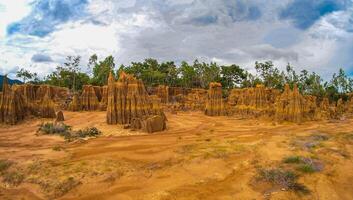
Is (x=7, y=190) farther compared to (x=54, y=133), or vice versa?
(x=54, y=133)

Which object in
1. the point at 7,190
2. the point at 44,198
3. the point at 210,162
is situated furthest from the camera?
the point at 210,162

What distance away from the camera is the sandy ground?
11116 millimetres

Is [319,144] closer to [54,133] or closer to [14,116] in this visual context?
[54,133]

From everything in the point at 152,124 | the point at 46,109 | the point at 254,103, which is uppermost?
the point at 254,103

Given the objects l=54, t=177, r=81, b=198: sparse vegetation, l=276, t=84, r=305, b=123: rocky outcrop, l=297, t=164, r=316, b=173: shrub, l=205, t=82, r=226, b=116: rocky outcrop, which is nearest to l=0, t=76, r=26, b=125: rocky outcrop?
l=54, t=177, r=81, b=198: sparse vegetation

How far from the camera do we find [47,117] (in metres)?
34.3

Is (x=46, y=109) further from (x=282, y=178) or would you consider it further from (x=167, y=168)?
(x=282, y=178)

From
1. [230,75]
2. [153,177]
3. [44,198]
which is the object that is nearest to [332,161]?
[153,177]

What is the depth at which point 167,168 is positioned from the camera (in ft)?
45.2

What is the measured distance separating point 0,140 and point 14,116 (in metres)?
9.20

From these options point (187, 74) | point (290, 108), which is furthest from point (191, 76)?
point (290, 108)

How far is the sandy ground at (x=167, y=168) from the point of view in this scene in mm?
11116

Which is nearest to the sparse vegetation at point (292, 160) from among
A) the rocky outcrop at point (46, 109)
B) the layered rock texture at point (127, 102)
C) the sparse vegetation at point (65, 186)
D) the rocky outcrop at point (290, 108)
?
the sparse vegetation at point (65, 186)

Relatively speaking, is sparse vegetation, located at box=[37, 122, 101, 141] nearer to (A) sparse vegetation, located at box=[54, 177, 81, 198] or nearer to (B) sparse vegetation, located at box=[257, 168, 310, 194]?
(A) sparse vegetation, located at box=[54, 177, 81, 198]
